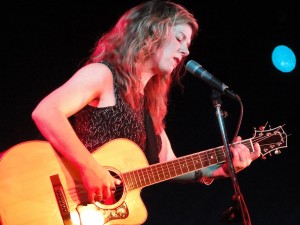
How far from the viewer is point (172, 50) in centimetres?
281

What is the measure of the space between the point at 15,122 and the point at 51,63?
1.91 feet

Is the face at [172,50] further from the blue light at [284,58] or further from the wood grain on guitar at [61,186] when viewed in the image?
the blue light at [284,58]

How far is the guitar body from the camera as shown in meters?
2.07

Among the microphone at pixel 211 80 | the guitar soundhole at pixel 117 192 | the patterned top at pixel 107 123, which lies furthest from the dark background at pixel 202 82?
the microphone at pixel 211 80

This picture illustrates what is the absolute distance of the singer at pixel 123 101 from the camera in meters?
2.24

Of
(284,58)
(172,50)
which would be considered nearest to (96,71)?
(172,50)

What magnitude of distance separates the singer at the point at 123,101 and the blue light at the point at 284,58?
2350mm

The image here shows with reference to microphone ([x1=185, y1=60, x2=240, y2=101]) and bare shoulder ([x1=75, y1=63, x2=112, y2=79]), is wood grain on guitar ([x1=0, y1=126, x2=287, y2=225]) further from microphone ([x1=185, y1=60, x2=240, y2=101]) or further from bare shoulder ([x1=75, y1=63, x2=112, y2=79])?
microphone ([x1=185, y1=60, x2=240, y2=101])

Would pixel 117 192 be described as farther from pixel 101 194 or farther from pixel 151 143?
pixel 151 143

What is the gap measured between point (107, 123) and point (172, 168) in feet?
1.68

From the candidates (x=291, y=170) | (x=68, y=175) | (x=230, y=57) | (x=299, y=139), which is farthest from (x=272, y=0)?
(x=68, y=175)

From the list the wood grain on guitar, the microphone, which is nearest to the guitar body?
the wood grain on guitar

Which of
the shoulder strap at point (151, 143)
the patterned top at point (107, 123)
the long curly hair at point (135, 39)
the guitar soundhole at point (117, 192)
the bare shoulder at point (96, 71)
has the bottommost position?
the guitar soundhole at point (117, 192)

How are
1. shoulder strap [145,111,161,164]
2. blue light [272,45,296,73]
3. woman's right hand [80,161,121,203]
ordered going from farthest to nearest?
blue light [272,45,296,73] → shoulder strap [145,111,161,164] → woman's right hand [80,161,121,203]
